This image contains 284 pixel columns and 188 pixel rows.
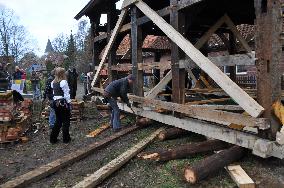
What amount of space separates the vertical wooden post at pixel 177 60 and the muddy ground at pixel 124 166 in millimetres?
1022

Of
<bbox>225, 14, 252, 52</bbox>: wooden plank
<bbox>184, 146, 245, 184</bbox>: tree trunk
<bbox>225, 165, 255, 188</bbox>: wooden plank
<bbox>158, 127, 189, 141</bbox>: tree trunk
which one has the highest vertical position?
<bbox>225, 14, 252, 52</bbox>: wooden plank

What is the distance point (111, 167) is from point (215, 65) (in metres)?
A: 2.65

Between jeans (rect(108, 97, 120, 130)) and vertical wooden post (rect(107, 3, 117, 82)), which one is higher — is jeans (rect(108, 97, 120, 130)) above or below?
below

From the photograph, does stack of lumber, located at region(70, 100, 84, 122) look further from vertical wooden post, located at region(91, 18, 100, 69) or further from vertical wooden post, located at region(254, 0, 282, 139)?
vertical wooden post, located at region(254, 0, 282, 139)

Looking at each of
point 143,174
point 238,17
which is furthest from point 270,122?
point 238,17

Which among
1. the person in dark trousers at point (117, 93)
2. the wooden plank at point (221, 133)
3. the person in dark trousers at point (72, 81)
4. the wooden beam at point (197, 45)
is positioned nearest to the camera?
the wooden plank at point (221, 133)

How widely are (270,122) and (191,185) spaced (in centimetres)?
157

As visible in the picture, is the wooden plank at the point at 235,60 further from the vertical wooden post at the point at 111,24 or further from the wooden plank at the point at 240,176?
the vertical wooden post at the point at 111,24

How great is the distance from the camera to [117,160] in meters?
6.52

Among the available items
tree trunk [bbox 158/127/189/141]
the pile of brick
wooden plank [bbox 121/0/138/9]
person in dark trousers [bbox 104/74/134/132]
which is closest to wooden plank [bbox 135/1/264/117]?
wooden plank [bbox 121/0/138/9]

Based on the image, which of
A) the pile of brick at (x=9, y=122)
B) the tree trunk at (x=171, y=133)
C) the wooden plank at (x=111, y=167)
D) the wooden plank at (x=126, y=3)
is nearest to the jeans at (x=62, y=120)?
the pile of brick at (x=9, y=122)

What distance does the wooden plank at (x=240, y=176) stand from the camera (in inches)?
190

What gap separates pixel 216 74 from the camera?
19.6 ft

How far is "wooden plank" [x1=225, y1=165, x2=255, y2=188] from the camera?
15.8 feet
